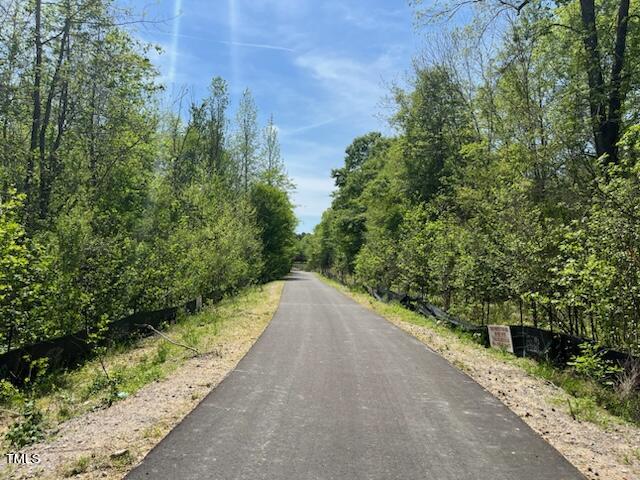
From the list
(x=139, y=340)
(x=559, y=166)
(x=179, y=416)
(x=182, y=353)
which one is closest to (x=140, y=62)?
(x=139, y=340)

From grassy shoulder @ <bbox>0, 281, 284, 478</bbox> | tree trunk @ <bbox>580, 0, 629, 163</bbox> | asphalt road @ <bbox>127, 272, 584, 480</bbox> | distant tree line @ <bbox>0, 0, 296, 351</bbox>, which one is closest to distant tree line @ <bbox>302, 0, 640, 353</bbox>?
tree trunk @ <bbox>580, 0, 629, 163</bbox>

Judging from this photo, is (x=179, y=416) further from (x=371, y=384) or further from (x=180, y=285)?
(x=180, y=285)

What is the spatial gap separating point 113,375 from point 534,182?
49.3 feet

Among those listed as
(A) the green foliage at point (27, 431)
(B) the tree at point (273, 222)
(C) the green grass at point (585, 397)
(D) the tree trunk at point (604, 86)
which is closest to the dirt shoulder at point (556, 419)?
(C) the green grass at point (585, 397)

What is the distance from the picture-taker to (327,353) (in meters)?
9.82

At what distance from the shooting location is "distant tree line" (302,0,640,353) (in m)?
7.62

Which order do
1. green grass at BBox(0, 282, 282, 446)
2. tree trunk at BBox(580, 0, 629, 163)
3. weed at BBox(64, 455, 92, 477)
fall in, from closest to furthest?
weed at BBox(64, 455, 92, 477) → green grass at BBox(0, 282, 282, 446) → tree trunk at BBox(580, 0, 629, 163)

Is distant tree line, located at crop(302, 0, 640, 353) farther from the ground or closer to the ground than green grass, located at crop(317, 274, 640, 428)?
farther from the ground

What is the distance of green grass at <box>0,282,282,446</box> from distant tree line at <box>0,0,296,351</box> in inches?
42.3

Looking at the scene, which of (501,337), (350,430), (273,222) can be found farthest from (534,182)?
(273,222)

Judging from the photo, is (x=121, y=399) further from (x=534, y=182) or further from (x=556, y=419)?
(x=534, y=182)

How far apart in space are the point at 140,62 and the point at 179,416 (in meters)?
15.5

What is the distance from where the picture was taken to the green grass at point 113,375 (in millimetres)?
6762

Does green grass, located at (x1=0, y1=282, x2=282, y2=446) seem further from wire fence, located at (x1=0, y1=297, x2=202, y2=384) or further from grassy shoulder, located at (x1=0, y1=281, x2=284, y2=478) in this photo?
wire fence, located at (x1=0, y1=297, x2=202, y2=384)
